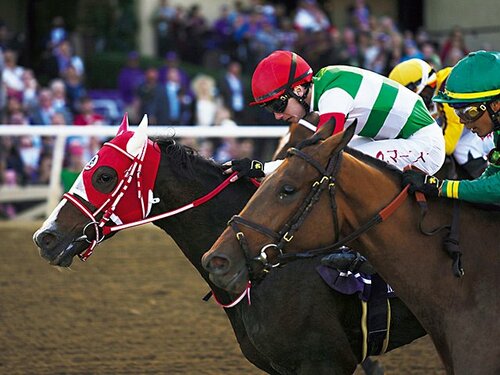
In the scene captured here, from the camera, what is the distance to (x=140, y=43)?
16891 mm

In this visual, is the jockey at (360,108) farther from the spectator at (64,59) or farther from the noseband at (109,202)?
the spectator at (64,59)

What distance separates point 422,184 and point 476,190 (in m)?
0.19

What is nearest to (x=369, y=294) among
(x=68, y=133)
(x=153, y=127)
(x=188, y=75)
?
(x=153, y=127)

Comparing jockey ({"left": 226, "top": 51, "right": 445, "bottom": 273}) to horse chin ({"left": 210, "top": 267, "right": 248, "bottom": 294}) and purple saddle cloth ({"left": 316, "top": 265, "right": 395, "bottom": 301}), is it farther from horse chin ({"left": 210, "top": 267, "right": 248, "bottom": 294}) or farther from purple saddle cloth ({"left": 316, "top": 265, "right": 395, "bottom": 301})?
horse chin ({"left": 210, "top": 267, "right": 248, "bottom": 294})

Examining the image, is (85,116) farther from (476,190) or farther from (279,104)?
(476,190)

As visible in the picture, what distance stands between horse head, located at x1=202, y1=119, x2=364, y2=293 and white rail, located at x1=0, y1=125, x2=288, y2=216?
6.30 meters

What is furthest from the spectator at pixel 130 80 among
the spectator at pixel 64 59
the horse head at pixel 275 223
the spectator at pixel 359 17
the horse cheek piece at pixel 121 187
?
the horse head at pixel 275 223

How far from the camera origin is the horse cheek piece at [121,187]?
4.42 metres

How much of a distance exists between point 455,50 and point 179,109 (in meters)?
4.08

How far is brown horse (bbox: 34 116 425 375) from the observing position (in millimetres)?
4266

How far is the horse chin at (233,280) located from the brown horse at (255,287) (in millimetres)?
920

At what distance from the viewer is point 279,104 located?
4387 millimetres

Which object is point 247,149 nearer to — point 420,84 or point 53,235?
point 420,84

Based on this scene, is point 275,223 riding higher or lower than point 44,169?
higher
